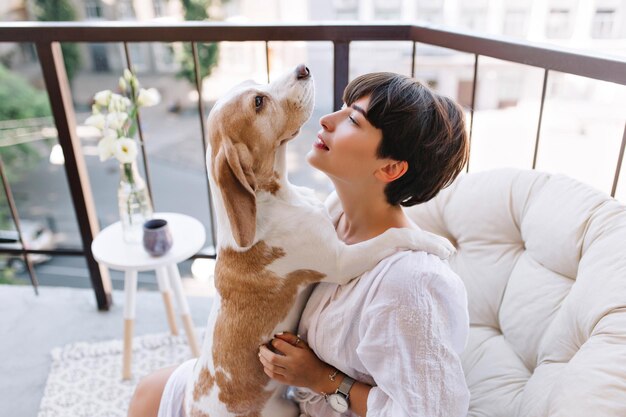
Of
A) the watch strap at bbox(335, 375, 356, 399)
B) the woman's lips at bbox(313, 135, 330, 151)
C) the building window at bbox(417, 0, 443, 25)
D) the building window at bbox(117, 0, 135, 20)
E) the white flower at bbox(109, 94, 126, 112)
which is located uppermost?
the woman's lips at bbox(313, 135, 330, 151)

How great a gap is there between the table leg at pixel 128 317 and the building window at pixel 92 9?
2063 centimetres

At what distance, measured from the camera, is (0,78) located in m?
14.4

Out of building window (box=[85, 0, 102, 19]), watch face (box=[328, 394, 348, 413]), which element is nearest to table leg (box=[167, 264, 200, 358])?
watch face (box=[328, 394, 348, 413])

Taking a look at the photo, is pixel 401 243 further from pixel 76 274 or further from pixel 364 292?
pixel 76 274

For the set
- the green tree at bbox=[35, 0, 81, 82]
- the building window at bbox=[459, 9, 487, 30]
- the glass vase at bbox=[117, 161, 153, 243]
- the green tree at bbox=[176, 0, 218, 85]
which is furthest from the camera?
the building window at bbox=[459, 9, 487, 30]

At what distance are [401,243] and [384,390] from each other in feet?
0.97

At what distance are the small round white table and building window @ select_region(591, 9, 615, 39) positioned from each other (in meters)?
→ 22.7

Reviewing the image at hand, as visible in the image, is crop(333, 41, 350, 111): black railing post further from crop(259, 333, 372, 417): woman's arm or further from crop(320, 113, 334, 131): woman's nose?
crop(259, 333, 372, 417): woman's arm

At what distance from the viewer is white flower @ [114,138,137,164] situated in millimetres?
1895

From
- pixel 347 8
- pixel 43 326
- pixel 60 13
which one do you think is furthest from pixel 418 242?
pixel 347 8

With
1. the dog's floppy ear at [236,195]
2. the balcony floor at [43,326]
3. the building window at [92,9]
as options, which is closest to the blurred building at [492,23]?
the building window at [92,9]

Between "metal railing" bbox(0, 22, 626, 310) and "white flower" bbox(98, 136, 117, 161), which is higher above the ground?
"metal railing" bbox(0, 22, 626, 310)

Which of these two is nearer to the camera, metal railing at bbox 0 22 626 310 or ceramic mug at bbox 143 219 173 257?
metal railing at bbox 0 22 626 310

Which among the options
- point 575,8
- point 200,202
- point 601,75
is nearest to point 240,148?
point 601,75
